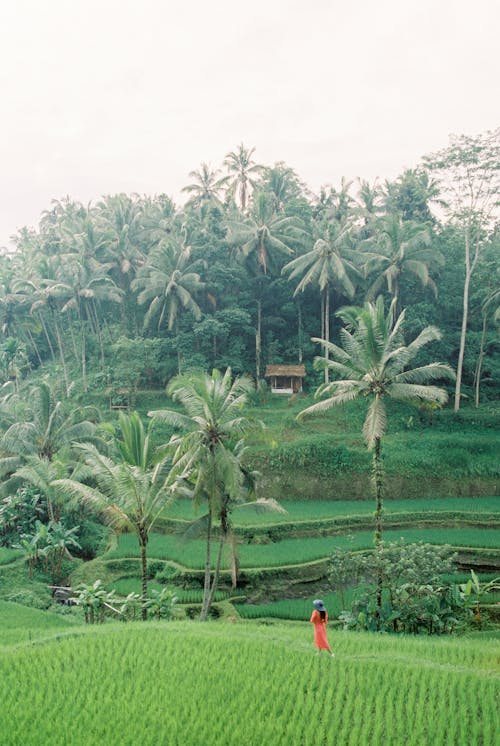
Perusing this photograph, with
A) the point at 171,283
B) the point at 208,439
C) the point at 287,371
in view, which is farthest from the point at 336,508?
the point at 171,283

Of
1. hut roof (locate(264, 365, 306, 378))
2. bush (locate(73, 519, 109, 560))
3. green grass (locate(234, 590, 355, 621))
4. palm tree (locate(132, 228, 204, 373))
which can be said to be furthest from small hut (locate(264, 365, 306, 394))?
green grass (locate(234, 590, 355, 621))

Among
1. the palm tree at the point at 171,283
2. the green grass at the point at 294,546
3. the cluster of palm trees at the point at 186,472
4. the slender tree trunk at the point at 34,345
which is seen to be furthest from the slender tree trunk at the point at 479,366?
the slender tree trunk at the point at 34,345

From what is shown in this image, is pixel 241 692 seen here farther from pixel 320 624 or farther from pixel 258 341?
pixel 258 341

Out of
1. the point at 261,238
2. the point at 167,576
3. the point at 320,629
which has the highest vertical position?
the point at 261,238

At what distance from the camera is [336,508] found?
65.2 ft

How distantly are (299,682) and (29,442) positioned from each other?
13.7 meters

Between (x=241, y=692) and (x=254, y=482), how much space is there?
31.8 ft

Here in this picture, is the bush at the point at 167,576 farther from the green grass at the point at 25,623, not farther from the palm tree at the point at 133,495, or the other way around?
the palm tree at the point at 133,495

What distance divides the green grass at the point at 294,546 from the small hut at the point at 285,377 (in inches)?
453

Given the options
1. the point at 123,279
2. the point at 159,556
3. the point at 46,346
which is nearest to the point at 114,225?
the point at 123,279

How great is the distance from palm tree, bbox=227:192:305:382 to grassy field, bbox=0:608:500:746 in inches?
833

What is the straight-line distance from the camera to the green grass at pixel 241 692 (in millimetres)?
6113

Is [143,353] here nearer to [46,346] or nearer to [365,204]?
[46,346]

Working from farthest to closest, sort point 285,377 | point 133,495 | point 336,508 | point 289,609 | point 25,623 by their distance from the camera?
point 285,377
point 336,508
point 289,609
point 133,495
point 25,623
